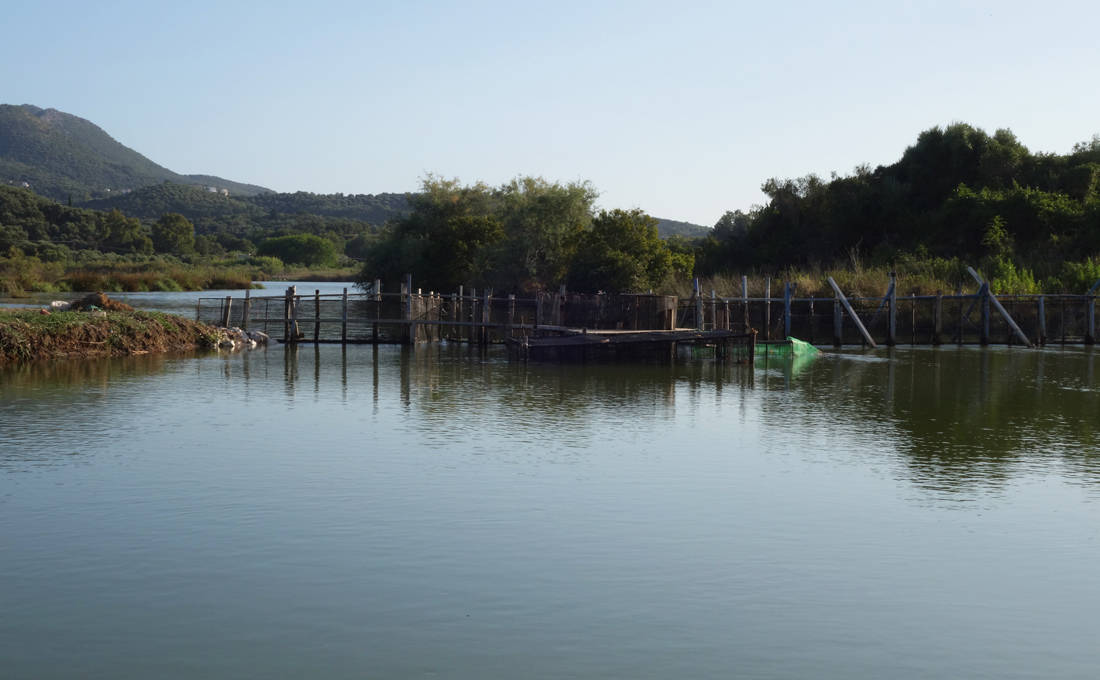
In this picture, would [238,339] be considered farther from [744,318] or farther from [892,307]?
[892,307]

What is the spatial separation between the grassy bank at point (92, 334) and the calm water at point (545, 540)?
1034cm

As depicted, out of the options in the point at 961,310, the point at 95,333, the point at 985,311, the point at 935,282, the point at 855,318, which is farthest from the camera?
the point at 935,282

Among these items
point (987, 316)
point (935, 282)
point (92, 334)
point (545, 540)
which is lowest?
point (545, 540)

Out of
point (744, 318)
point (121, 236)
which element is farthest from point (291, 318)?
point (121, 236)

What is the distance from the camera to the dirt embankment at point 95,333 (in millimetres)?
30406

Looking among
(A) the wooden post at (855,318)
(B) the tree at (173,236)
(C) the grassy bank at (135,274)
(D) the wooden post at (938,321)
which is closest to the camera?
(A) the wooden post at (855,318)

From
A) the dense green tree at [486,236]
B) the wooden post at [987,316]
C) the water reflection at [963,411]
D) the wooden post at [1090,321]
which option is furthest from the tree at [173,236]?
the water reflection at [963,411]

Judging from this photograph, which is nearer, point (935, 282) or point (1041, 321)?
point (1041, 321)

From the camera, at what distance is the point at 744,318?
39.1 metres

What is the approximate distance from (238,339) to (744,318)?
17.3 meters

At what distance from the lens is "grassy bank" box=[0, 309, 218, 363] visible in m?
30.3

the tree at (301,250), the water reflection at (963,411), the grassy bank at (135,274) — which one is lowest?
the water reflection at (963,411)

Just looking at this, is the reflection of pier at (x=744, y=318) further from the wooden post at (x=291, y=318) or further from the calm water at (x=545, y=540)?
the calm water at (x=545, y=540)

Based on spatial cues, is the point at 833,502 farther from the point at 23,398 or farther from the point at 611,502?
the point at 23,398
